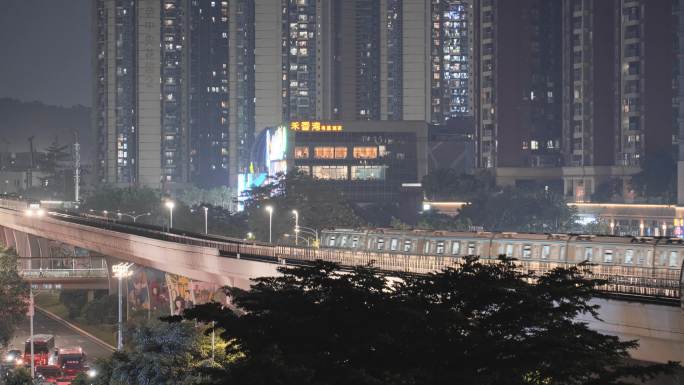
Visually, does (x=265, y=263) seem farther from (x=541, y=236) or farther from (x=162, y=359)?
(x=162, y=359)

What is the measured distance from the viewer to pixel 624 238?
75.8m

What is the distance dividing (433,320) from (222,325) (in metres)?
5.84

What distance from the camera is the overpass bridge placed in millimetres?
51281

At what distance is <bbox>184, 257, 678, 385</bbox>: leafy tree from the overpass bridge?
8.01 m

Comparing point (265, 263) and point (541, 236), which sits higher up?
point (541, 236)

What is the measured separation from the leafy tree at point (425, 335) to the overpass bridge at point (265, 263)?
8009 mm

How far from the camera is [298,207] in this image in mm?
175375

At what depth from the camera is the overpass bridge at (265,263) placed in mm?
51281

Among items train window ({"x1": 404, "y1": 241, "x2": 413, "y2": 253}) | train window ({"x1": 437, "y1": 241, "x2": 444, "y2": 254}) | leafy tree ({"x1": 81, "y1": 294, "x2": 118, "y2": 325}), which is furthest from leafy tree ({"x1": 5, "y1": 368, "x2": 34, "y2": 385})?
leafy tree ({"x1": 81, "y1": 294, "x2": 118, "y2": 325})

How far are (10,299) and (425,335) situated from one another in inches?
2964

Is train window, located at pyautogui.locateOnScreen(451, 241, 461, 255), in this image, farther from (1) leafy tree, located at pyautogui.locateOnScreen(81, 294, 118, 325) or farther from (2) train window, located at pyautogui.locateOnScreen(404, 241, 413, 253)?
(1) leafy tree, located at pyautogui.locateOnScreen(81, 294, 118, 325)

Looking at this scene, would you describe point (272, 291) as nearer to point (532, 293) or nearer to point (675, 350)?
point (532, 293)

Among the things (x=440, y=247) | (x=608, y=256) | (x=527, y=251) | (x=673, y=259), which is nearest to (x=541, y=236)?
(x=527, y=251)

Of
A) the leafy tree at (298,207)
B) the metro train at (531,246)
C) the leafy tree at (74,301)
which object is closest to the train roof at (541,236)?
the metro train at (531,246)
